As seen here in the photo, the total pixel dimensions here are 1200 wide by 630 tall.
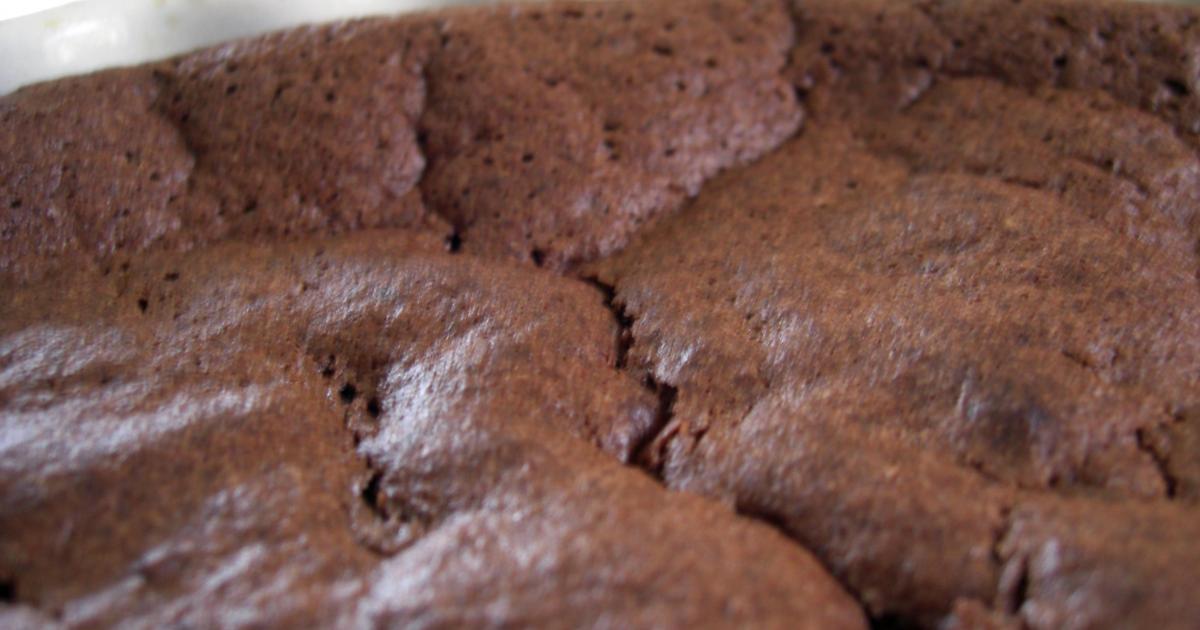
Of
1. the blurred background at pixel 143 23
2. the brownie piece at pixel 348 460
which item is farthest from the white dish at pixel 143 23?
the brownie piece at pixel 348 460

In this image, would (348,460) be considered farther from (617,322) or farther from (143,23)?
(143,23)

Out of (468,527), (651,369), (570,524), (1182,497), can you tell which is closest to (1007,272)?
(1182,497)

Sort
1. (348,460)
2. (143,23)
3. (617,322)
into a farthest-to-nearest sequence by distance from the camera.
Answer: (143,23) < (617,322) < (348,460)

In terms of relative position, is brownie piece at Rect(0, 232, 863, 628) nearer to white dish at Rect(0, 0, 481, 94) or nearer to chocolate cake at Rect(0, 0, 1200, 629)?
chocolate cake at Rect(0, 0, 1200, 629)

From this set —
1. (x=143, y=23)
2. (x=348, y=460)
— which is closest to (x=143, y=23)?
(x=143, y=23)

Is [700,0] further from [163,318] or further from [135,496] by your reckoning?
[135,496]

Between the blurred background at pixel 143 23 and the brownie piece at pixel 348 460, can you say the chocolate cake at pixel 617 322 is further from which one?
the blurred background at pixel 143 23
